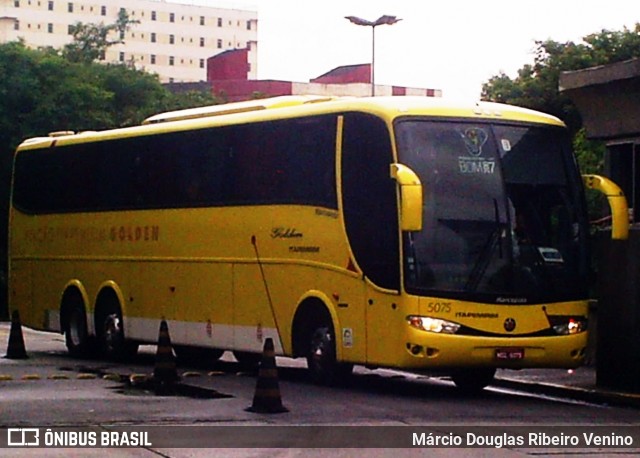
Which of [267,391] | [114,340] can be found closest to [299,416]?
[267,391]

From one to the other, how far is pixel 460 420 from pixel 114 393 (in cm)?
434

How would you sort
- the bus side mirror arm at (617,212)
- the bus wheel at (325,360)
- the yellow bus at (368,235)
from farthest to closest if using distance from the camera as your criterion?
1. the bus wheel at (325,360)
2. the bus side mirror arm at (617,212)
3. the yellow bus at (368,235)

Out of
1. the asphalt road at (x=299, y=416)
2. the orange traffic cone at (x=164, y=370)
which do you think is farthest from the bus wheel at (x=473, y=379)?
the orange traffic cone at (x=164, y=370)

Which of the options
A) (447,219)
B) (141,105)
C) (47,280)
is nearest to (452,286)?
(447,219)

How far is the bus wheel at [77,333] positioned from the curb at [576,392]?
7.59m

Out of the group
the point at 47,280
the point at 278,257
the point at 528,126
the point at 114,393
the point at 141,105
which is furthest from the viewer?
the point at 141,105

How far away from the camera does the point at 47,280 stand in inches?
1003

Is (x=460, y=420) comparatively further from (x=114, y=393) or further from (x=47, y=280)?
(x=47, y=280)

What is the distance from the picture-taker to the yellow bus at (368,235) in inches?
654

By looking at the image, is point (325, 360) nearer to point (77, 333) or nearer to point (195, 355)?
point (195, 355)

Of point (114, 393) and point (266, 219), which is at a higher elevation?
point (266, 219)

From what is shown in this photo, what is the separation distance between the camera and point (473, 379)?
18359 millimetres

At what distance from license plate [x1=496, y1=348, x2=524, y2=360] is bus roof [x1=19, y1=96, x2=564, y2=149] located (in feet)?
9.45

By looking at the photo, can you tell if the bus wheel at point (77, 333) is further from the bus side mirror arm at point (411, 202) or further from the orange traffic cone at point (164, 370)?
the bus side mirror arm at point (411, 202)
